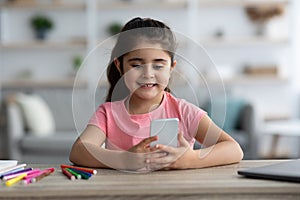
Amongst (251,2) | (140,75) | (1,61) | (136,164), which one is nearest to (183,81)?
(140,75)

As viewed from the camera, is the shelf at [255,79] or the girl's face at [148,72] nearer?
the girl's face at [148,72]

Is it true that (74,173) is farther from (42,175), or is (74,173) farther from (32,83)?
(32,83)

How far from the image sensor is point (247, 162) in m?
1.42

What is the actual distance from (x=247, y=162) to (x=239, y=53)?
4521mm

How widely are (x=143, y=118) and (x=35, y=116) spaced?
351 centimetres

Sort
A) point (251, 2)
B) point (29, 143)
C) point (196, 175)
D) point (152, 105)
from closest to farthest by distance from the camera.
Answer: point (196, 175)
point (152, 105)
point (29, 143)
point (251, 2)

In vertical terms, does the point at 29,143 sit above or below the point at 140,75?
below

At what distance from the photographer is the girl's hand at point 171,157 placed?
1.23 metres

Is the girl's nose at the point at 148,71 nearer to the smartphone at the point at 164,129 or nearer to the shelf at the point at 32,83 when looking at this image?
the smartphone at the point at 164,129

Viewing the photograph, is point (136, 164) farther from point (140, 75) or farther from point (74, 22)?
point (74, 22)

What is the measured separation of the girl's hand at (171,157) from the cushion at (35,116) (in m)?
3.54

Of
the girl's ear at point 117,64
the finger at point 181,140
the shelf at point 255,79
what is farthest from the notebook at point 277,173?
the shelf at point 255,79

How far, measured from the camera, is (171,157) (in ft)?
4.10

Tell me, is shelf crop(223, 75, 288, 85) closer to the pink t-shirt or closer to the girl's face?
the pink t-shirt
